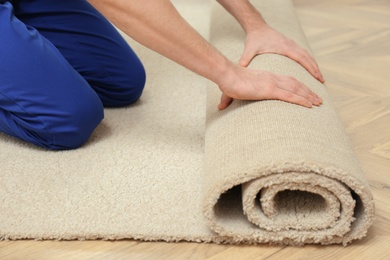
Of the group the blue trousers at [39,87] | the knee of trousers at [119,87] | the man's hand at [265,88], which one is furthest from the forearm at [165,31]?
the knee of trousers at [119,87]

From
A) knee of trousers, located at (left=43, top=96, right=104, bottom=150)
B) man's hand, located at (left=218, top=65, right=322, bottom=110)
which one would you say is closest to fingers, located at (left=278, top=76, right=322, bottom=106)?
man's hand, located at (left=218, top=65, right=322, bottom=110)

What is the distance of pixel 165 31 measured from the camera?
3.96ft

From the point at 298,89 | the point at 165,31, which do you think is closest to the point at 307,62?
the point at 298,89

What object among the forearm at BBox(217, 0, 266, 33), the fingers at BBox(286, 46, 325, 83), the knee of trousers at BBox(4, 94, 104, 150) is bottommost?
the knee of trousers at BBox(4, 94, 104, 150)

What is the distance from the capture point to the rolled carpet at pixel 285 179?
41.3 inches

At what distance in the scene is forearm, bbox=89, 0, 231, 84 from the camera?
3.92 feet

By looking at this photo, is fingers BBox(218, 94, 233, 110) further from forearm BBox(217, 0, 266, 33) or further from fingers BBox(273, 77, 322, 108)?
forearm BBox(217, 0, 266, 33)

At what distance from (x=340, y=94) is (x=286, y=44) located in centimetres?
43

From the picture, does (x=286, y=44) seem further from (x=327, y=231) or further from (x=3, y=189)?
(x=3, y=189)

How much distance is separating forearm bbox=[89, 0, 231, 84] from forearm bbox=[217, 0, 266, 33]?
1.22 ft

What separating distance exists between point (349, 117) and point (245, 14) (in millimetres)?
409

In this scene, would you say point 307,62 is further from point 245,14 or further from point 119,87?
point 119,87

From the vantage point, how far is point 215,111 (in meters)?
1.36

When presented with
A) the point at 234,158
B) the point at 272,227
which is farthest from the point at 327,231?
the point at 234,158
